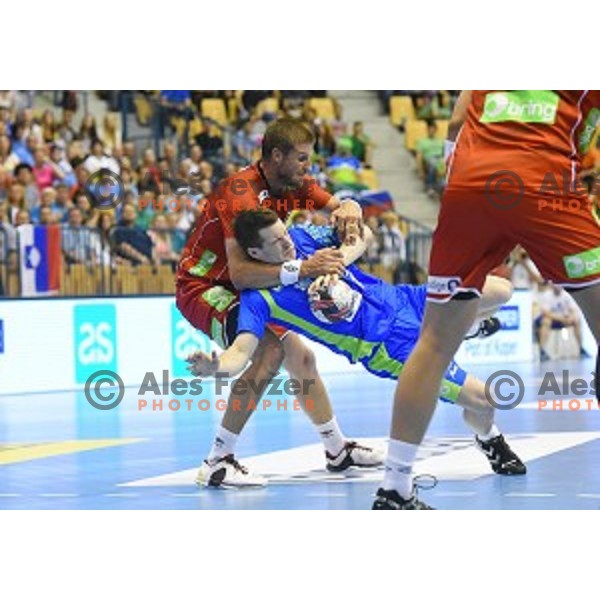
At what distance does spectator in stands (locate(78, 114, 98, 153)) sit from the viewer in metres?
21.4

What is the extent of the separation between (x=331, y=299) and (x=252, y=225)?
548 millimetres

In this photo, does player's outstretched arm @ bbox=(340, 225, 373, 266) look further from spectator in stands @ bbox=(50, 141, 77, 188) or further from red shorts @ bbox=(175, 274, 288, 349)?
spectator in stands @ bbox=(50, 141, 77, 188)

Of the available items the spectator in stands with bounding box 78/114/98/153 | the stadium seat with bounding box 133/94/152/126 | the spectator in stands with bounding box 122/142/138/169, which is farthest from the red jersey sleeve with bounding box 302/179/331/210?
the stadium seat with bounding box 133/94/152/126

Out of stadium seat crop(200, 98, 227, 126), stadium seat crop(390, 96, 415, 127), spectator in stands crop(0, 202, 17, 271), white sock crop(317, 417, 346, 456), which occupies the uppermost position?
stadium seat crop(390, 96, 415, 127)

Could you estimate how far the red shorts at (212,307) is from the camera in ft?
26.6

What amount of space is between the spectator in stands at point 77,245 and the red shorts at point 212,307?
10042 mm

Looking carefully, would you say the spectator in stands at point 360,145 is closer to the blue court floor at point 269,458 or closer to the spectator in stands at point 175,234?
the spectator in stands at point 175,234

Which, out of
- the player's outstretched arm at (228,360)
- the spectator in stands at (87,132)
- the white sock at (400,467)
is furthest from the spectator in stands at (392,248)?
the white sock at (400,467)

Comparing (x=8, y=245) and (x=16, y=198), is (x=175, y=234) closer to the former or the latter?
(x=16, y=198)

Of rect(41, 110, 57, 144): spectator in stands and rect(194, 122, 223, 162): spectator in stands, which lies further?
rect(194, 122, 223, 162): spectator in stands

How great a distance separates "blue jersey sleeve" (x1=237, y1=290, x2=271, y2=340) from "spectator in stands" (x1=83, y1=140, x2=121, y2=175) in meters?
12.8

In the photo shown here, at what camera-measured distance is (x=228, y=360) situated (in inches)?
295
